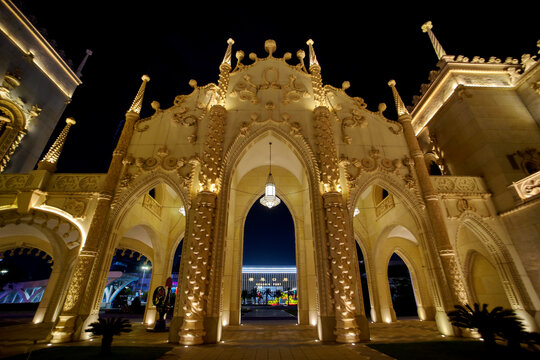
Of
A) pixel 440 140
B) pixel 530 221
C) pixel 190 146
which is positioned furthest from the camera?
pixel 440 140

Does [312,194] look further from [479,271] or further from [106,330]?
[479,271]

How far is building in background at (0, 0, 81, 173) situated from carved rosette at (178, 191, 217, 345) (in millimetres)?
9502

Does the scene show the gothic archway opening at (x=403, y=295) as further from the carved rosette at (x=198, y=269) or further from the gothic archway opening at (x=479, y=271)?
the carved rosette at (x=198, y=269)

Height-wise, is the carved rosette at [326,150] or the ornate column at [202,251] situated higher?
the carved rosette at [326,150]

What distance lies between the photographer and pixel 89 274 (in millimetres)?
7293

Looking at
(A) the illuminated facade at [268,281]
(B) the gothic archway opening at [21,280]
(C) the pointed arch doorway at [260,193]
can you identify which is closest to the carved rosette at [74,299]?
(C) the pointed arch doorway at [260,193]

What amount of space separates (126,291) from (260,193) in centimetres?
2972

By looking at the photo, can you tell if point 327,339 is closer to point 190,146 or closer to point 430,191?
point 430,191

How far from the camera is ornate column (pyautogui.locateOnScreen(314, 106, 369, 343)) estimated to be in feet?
21.7

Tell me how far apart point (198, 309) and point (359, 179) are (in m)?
7.32

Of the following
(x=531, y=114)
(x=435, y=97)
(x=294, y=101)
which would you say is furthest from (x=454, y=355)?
(x=435, y=97)

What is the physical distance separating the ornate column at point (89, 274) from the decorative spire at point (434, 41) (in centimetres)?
1705

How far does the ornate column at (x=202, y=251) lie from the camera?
648cm

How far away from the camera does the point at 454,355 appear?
4617 mm
